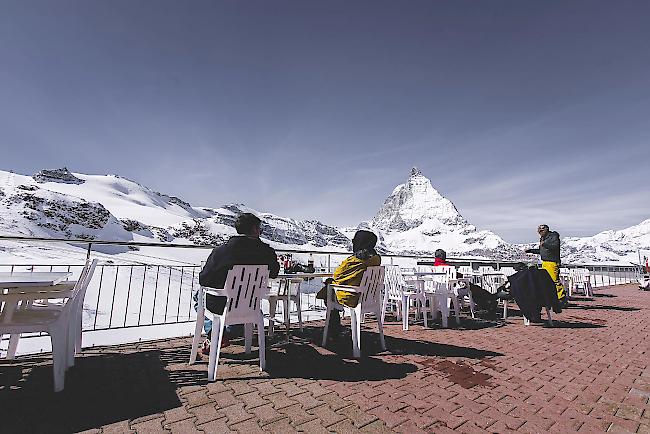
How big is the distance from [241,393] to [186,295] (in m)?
→ 13.1

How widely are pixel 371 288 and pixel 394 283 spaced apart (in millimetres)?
1985

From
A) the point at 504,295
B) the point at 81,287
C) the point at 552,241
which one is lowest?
the point at 504,295

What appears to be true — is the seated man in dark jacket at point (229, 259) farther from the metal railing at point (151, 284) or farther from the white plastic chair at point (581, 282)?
the white plastic chair at point (581, 282)

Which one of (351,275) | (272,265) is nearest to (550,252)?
(351,275)

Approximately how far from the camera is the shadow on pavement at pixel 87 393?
2059mm

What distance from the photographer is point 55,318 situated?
2555 millimetres

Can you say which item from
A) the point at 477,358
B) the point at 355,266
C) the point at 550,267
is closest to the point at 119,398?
the point at 355,266

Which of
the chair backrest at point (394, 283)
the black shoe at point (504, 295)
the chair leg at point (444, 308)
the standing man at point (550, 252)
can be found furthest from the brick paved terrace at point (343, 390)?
the standing man at point (550, 252)

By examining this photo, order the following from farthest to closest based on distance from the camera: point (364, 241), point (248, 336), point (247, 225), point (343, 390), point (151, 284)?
point (151, 284), point (364, 241), point (248, 336), point (247, 225), point (343, 390)

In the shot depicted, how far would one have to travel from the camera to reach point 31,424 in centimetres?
200

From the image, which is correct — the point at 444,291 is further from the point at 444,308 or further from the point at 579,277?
the point at 579,277

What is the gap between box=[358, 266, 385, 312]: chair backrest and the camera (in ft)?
12.1

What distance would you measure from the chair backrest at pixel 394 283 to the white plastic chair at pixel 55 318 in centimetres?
407

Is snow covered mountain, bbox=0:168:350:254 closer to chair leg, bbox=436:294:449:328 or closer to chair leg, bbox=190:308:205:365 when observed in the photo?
chair leg, bbox=190:308:205:365
